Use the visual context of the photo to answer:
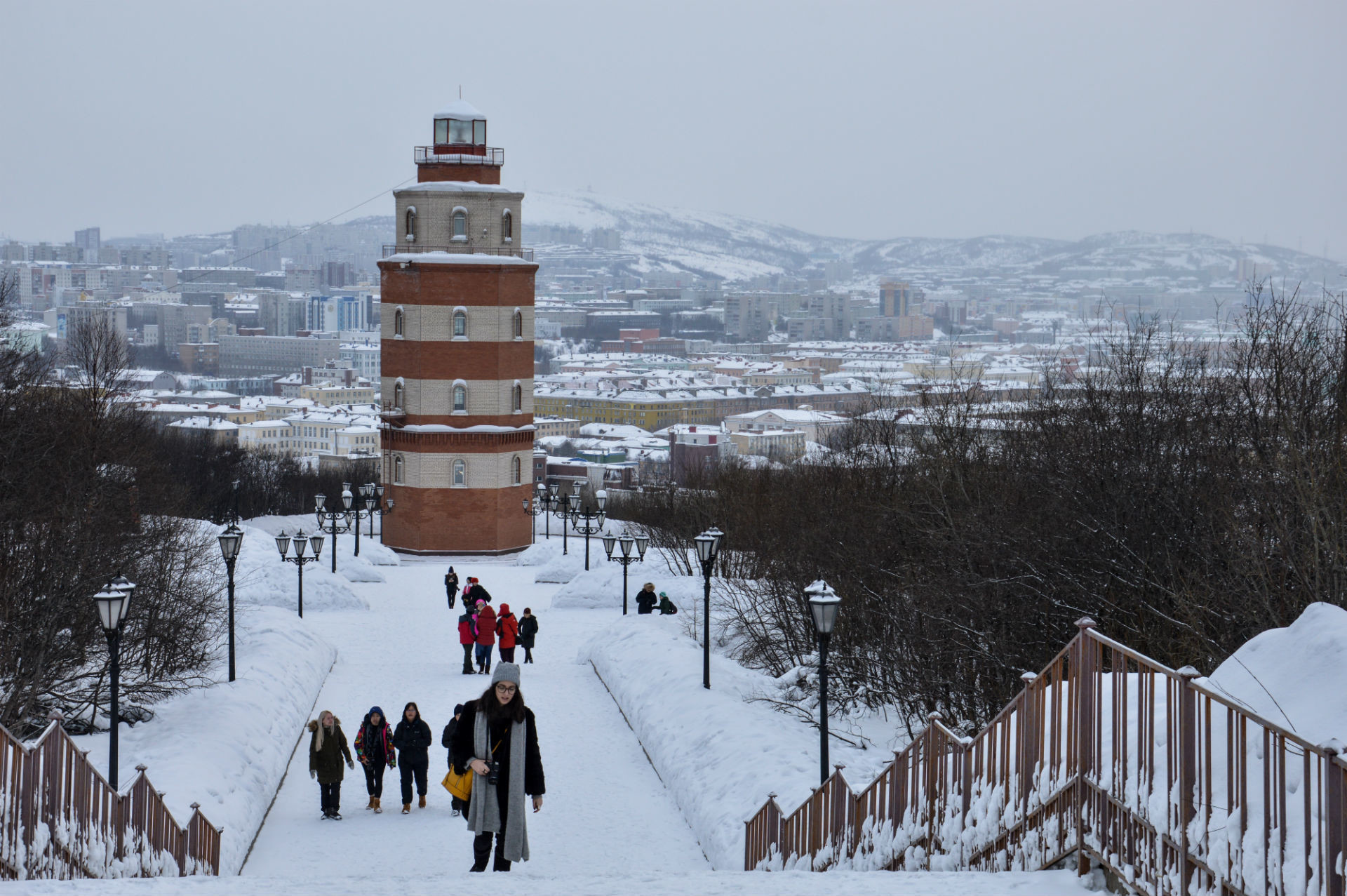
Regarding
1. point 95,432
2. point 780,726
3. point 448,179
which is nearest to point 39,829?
point 780,726

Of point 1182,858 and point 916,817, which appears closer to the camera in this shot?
point 1182,858

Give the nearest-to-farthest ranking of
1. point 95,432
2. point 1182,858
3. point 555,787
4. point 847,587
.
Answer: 1. point 1182,858
2. point 555,787
3. point 847,587
4. point 95,432

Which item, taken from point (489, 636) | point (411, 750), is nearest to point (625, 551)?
point (489, 636)

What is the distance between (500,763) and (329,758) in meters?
5.24

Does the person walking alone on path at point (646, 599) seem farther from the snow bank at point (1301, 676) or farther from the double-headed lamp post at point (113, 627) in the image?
the snow bank at point (1301, 676)

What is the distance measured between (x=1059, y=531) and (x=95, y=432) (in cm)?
1529

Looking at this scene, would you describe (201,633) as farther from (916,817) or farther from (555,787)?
(916,817)

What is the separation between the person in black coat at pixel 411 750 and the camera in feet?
42.0

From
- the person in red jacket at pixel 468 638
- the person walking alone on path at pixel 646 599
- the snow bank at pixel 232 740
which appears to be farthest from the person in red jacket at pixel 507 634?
the person walking alone on path at pixel 646 599

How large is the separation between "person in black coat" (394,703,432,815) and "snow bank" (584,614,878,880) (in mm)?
2396

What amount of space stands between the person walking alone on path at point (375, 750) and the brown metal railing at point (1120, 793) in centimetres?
505

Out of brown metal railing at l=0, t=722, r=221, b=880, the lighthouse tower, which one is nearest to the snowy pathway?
brown metal railing at l=0, t=722, r=221, b=880

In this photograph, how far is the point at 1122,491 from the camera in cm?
1523

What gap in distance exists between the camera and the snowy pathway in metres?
11.9
